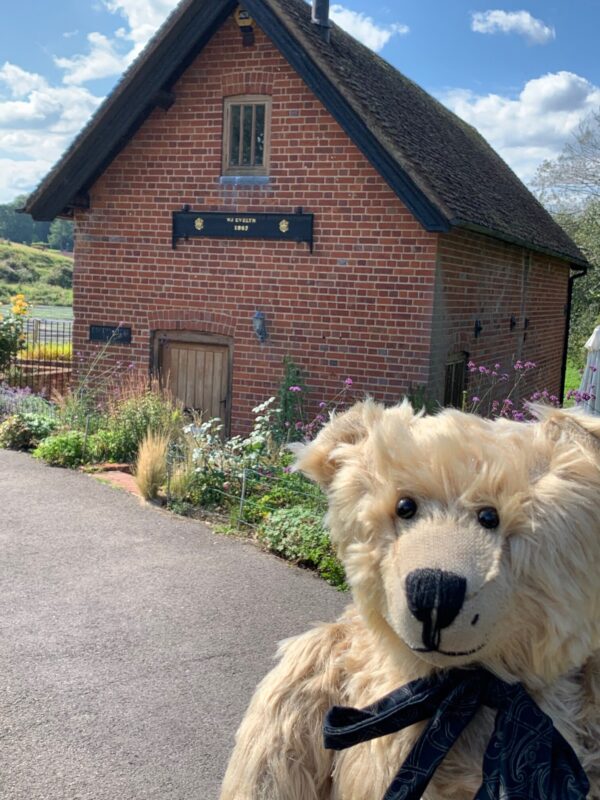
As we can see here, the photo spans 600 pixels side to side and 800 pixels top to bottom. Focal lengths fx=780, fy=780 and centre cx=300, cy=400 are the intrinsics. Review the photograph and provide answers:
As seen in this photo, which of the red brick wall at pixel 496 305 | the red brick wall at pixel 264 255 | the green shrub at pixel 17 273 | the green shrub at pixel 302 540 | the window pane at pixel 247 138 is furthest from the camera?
the green shrub at pixel 17 273

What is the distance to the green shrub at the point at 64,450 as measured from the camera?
363 inches

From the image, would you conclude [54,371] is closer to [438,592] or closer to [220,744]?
[220,744]

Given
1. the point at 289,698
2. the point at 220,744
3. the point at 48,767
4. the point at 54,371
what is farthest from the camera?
the point at 54,371

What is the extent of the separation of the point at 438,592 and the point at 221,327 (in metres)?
8.58

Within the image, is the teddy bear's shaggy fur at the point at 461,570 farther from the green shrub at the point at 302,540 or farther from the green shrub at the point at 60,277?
the green shrub at the point at 60,277

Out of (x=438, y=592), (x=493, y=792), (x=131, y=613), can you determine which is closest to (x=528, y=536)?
(x=438, y=592)

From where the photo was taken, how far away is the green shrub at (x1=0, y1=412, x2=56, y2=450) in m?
10.1

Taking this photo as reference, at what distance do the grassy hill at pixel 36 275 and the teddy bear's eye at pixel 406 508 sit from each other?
190ft

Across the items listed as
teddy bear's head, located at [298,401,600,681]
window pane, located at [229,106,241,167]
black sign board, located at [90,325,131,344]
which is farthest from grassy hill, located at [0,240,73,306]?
teddy bear's head, located at [298,401,600,681]

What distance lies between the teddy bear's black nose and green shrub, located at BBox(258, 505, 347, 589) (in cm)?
435

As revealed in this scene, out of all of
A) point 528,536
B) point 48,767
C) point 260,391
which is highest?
point 528,536

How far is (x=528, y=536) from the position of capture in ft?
5.16

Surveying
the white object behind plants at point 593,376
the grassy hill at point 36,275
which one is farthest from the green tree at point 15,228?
the white object behind plants at point 593,376

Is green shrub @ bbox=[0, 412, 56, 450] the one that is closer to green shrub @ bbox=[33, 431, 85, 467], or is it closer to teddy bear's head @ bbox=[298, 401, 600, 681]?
green shrub @ bbox=[33, 431, 85, 467]
